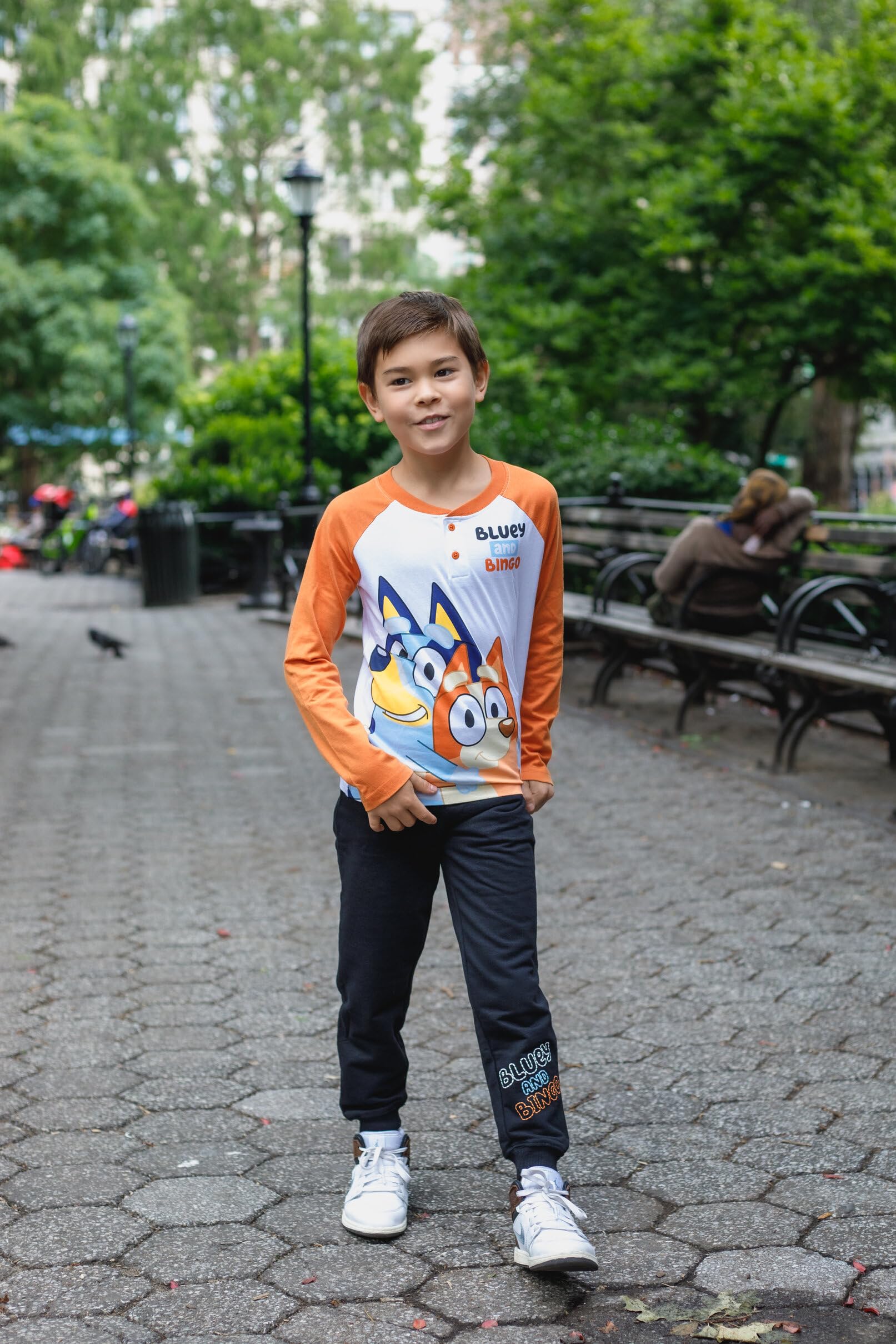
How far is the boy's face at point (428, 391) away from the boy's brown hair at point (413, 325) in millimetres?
12

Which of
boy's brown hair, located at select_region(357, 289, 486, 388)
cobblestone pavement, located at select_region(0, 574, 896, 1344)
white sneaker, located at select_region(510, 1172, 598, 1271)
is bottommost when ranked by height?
cobblestone pavement, located at select_region(0, 574, 896, 1344)

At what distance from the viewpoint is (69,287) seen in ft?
116

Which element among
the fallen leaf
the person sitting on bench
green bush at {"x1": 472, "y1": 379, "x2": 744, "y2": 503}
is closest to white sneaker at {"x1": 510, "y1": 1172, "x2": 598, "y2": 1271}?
the fallen leaf

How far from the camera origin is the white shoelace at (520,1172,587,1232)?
2.52 metres

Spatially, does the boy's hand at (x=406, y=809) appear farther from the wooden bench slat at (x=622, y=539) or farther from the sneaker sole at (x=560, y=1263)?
the wooden bench slat at (x=622, y=539)

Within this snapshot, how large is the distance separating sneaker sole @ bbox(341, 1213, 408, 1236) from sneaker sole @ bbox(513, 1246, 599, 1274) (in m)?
0.33

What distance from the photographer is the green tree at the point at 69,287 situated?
115ft

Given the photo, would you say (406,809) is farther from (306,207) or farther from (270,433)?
(270,433)

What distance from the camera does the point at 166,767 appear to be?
757 cm

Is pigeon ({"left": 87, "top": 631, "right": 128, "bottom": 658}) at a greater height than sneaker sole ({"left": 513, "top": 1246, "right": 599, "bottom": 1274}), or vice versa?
sneaker sole ({"left": 513, "top": 1246, "right": 599, "bottom": 1274})

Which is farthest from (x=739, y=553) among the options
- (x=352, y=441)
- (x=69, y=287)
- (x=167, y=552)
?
(x=69, y=287)

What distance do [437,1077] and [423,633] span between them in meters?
1.41

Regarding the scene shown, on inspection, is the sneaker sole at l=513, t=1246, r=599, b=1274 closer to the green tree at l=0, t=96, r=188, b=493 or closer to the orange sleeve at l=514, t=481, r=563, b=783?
the orange sleeve at l=514, t=481, r=563, b=783

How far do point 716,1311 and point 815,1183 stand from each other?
1.88 feet
